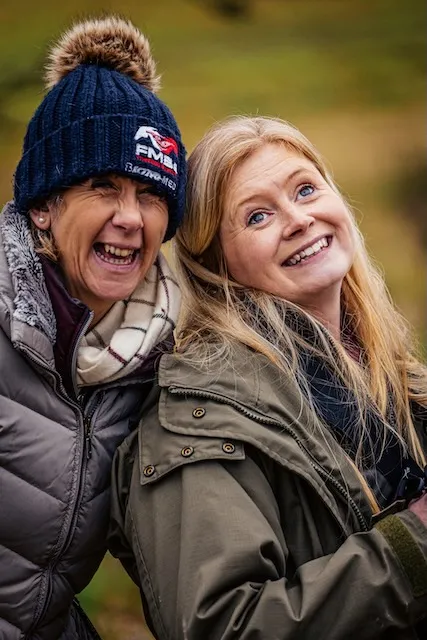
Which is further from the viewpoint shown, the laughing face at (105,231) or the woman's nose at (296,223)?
the woman's nose at (296,223)

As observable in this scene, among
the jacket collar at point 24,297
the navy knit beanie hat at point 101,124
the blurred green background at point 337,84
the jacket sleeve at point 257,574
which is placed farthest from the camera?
→ the blurred green background at point 337,84

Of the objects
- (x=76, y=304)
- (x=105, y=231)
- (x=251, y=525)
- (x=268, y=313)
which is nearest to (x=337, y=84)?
(x=268, y=313)

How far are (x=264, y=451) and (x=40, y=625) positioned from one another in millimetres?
686

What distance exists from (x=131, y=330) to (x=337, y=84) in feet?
6.70

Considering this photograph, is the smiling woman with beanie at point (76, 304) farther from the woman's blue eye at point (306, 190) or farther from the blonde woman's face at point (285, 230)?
the woman's blue eye at point (306, 190)

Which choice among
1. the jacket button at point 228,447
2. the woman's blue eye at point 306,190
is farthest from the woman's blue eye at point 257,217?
the jacket button at point 228,447

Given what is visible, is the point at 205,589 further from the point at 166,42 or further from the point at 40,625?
the point at 166,42

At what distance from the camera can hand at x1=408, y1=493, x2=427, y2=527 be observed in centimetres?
164

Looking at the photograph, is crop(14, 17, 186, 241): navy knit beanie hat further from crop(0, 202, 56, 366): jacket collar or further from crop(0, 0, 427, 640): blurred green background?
crop(0, 0, 427, 640): blurred green background

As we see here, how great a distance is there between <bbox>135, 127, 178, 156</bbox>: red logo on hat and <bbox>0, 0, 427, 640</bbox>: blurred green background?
1.44 meters

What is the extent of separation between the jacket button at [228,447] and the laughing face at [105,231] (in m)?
0.48

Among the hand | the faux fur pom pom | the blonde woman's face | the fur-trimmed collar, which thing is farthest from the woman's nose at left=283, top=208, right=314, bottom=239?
the hand

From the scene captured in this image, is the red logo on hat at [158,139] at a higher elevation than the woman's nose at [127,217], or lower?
higher

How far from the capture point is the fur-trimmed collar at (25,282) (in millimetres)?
1817
